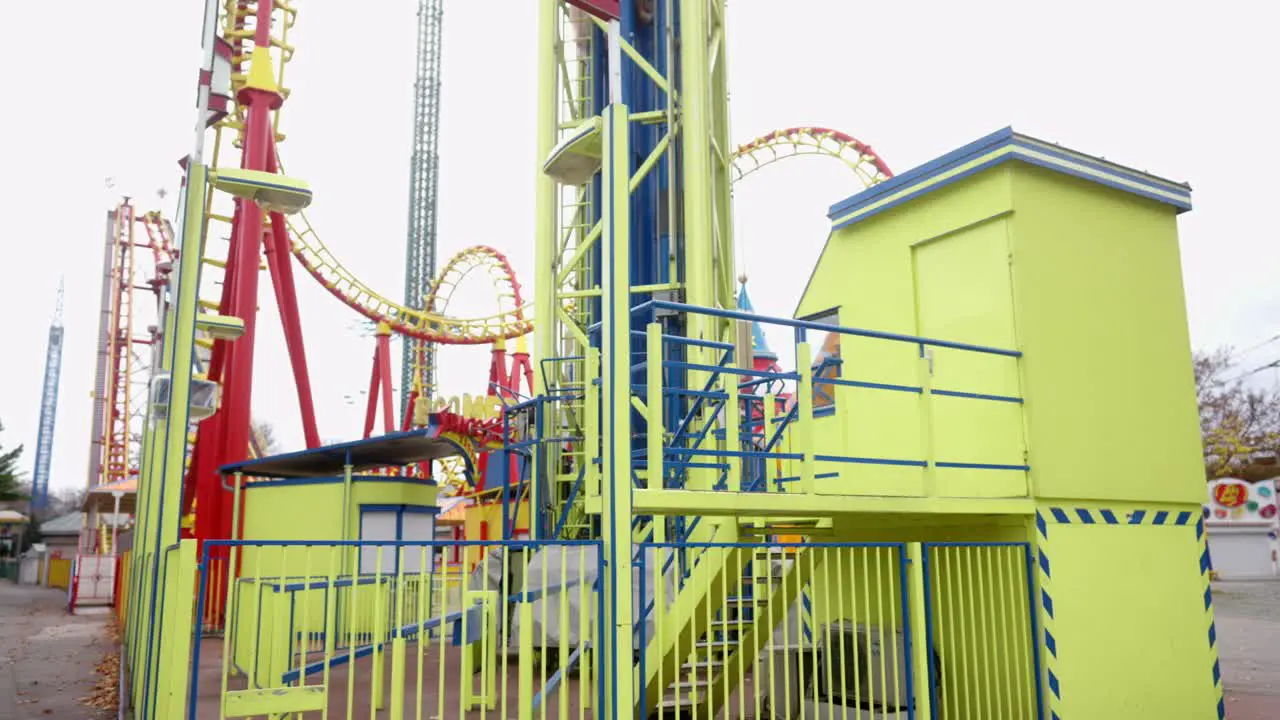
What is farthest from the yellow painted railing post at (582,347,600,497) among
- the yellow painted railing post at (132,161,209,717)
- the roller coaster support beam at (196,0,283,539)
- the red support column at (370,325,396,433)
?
the red support column at (370,325,396,433)

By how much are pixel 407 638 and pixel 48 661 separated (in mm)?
6792

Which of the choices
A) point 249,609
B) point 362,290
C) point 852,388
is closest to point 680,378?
point 852,388

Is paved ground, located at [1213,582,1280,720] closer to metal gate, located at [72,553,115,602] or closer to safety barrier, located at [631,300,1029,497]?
safety barrier, located at [631,300,1029,497]

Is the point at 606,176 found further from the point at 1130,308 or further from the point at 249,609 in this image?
the point at 249,609

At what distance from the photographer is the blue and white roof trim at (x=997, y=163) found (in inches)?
309

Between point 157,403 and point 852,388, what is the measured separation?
18.8ft

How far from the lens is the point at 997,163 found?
7.85 m

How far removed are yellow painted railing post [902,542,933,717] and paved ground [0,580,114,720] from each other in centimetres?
767

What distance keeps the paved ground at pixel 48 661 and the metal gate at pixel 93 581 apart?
2.28 feet

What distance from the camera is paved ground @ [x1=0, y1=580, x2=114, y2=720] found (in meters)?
10.2

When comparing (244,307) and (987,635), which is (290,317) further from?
(987,635)

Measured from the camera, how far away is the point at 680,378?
14.0m

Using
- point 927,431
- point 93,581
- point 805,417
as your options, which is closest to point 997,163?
point 927,431

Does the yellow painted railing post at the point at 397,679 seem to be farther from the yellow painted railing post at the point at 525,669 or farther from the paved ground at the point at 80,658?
the paved ground at the point at 80,658
